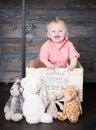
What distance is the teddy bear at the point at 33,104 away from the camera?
131 cm

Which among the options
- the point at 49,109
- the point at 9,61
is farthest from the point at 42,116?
the point at 9,61

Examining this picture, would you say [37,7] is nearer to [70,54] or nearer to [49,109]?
[70,54]

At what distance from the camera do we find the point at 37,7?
1.84m

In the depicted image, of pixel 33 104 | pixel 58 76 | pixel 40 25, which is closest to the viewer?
pixel 33 104

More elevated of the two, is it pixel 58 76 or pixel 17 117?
pixel 58 76

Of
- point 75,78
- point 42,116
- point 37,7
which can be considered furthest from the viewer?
point 37,7

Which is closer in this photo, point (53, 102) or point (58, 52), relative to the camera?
point (53, 102)

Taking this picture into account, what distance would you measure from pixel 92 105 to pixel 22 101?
406 millimetres

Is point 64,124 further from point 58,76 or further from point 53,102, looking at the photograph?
point 58,76

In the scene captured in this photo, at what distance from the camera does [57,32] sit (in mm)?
1465

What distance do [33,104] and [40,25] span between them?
0.69 meters

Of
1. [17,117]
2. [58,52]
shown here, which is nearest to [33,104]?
[17,117]

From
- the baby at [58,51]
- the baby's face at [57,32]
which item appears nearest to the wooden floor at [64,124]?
the baby at [58,51]

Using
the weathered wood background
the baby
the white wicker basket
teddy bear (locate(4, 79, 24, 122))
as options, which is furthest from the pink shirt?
the weathered wood background
